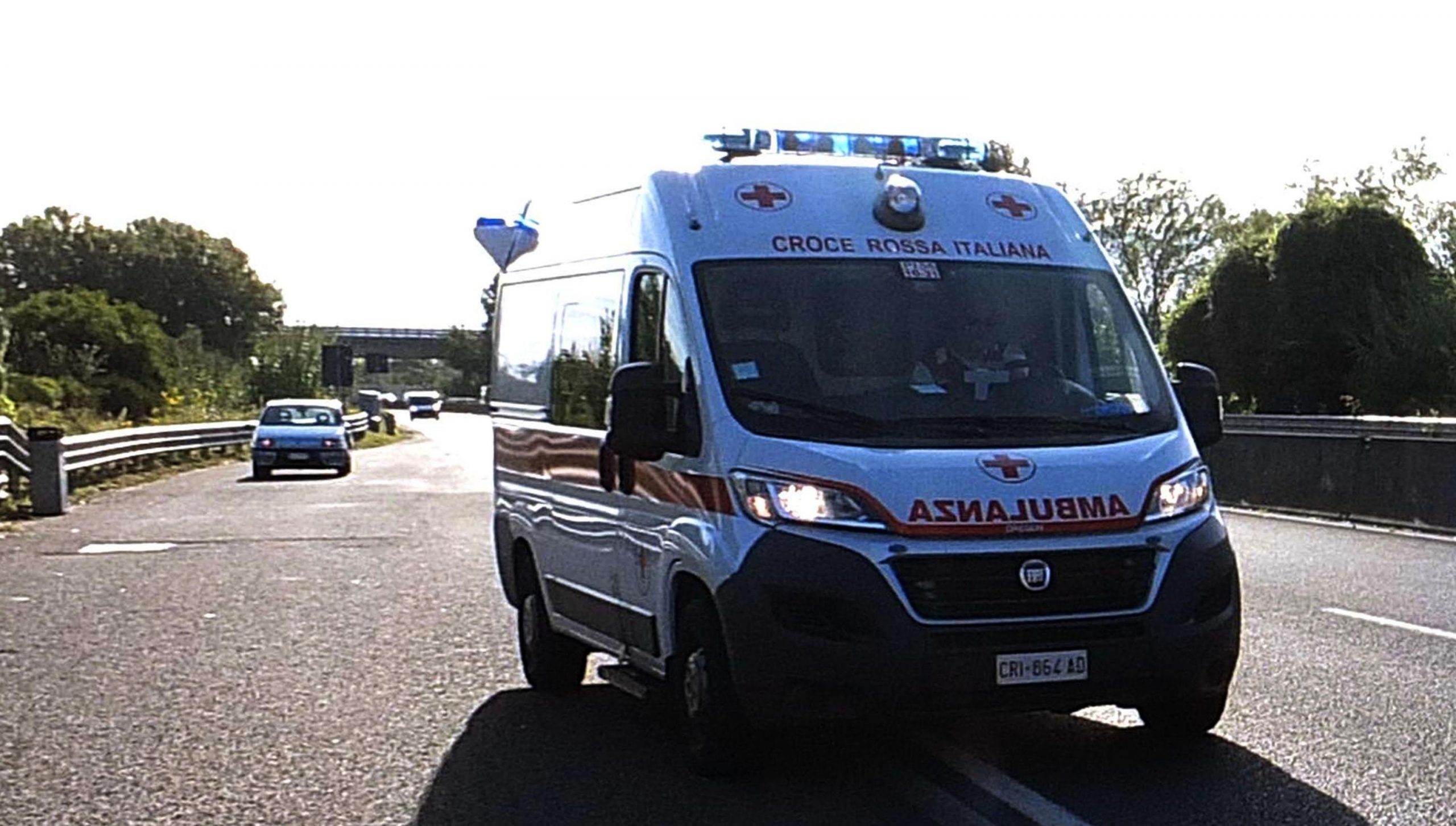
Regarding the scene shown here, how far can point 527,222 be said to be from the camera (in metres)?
10.9

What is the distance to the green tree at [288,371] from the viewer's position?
6825 centimetres

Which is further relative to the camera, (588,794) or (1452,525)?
(1452,525)

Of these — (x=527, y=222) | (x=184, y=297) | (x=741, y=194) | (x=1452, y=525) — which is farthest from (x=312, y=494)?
(x=184, y=297)

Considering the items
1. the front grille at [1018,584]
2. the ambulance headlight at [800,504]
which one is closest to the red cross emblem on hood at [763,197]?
the ambulance headlight at [800,504]

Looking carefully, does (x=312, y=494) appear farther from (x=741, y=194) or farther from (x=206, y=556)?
(x=741, y=194)

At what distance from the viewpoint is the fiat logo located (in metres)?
7.16

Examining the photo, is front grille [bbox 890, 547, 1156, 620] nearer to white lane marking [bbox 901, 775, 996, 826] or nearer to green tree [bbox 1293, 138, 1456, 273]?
white lane marking [bbox 901, 775, 996, 826]

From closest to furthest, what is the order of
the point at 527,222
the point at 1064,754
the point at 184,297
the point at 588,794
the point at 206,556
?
the point at 588,794
the point at 1064,754
the point at 527,222
the point at 206,556
the point at 184,297

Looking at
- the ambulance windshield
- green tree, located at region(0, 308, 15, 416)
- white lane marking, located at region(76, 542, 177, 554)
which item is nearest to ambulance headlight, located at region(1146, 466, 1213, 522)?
the ambulance windshield

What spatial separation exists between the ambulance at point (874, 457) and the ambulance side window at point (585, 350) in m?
0.02

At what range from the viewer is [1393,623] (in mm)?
11781

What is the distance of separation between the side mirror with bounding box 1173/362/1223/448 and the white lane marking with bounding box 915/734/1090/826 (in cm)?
161

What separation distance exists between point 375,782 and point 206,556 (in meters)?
11.1

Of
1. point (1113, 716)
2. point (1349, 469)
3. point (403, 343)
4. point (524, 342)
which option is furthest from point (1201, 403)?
point (403, 343)
